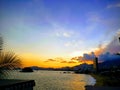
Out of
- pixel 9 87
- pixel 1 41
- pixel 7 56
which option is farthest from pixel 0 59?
pixel 9 87

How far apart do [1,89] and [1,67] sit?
4467 millimetres

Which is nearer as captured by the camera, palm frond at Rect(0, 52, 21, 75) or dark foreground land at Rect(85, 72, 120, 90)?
palm frond at Rect(0, 52, 21, 75)

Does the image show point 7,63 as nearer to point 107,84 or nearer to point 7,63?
point 7,63

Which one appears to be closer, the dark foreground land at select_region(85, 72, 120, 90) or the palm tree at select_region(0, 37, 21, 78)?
the palm tree at select_region(0, 37, 21, 78)

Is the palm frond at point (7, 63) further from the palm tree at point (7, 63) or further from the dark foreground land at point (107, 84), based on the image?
the dark foreground land at point (107, 84)

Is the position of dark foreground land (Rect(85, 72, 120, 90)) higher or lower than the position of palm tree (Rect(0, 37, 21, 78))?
lower

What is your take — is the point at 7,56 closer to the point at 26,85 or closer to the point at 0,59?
the point at 0,59

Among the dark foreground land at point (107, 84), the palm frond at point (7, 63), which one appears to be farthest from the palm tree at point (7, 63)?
the dark foreground land at point (107, 84)

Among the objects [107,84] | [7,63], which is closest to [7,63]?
[7,63]

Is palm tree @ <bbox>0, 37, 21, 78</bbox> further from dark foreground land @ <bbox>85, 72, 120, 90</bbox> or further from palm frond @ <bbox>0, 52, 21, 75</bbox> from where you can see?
dark foreground land @ <bbox>85, 72, 120, 90</bbox>

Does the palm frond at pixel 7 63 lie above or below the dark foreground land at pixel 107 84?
above

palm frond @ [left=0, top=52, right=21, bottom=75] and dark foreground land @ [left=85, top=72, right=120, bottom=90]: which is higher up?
palm frond @ [left=0, top=52, right=21, bottom=75]

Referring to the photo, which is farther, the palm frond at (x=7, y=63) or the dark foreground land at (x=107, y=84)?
the dark foreground land at (x=107, y=84)

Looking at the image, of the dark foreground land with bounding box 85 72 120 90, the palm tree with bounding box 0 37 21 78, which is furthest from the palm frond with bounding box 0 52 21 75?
the dark foreground land with bounding box 85 72 120 90
